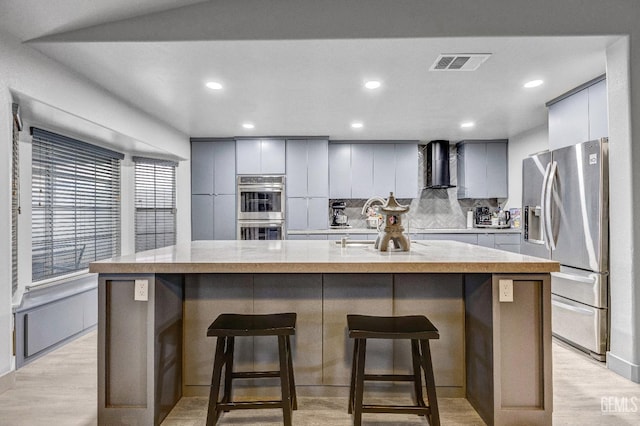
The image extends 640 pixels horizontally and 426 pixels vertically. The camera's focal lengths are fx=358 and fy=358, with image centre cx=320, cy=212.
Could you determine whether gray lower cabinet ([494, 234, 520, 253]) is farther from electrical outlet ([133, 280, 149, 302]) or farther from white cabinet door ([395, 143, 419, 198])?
electrical outlet ([133, 280, 149, 302])

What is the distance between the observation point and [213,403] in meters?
1.75

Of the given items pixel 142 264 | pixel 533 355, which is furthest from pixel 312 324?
pixel 533 355

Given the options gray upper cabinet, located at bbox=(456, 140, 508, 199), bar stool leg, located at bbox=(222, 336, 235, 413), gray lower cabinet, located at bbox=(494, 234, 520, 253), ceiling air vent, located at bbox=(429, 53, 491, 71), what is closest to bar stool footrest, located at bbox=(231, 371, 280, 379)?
bar stool leg, located at bbox=(222, 336, 235, 413)

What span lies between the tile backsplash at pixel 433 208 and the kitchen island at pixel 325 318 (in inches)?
152

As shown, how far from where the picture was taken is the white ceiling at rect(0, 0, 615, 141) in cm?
241

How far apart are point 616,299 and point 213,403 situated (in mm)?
2777

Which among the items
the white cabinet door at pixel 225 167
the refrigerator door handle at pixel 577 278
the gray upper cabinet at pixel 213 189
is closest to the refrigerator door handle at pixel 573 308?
the refrigerator door handle at pixel 577 278

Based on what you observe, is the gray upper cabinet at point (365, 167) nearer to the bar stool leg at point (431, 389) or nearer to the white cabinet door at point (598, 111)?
the white cabinet door at point (598, 111)

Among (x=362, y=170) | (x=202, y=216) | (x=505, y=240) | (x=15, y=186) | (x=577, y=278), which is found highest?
(x=362, y=170)

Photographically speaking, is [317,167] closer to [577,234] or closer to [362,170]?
[362,170]

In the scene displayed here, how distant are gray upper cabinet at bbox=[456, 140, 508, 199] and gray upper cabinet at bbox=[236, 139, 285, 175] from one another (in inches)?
115

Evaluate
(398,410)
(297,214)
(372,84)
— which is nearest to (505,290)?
(398,410)

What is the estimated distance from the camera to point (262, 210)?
530 centimetres

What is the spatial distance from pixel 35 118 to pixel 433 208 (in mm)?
5323
